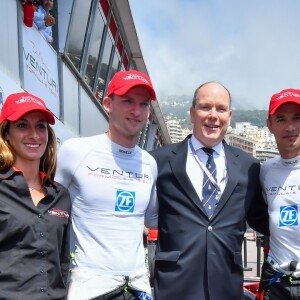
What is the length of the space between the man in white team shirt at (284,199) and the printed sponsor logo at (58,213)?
1.52m

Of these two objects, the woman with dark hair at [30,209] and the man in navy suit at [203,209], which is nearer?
the woman with dark hair at [30,209]

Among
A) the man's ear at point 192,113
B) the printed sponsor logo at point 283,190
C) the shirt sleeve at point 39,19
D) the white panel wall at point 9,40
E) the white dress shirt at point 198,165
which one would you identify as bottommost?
the printed sponsor logo at point 283,190

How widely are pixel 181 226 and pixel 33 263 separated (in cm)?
113

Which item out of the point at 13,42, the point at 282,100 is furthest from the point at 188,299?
the point at 13,42

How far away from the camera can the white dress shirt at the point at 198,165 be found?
10.8ft

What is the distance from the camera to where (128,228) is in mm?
2885

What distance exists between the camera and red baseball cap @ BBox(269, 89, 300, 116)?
3.39 m

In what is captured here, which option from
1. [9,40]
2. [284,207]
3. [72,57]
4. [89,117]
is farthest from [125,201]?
[89,117]

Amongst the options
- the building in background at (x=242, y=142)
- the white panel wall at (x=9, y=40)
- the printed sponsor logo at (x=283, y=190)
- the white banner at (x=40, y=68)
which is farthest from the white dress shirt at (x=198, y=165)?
the building in background at (x=242, y=142)

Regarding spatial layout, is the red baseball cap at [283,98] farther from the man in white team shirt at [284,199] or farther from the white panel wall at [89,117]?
the white panel wall at [89,117]

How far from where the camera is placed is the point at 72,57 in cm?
891

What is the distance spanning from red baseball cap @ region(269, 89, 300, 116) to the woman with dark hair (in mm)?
1649

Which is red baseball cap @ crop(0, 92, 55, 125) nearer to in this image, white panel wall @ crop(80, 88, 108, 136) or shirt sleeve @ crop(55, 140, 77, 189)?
shirt sleeve @ crop(55, 140, 77, 189)

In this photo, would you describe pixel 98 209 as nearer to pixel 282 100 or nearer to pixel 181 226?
pixel 181 226
